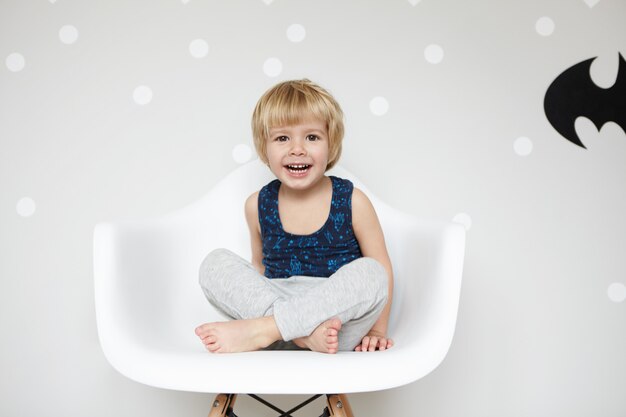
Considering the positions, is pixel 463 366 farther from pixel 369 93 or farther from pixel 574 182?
pixel 369 93

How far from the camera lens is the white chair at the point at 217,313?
727 mm

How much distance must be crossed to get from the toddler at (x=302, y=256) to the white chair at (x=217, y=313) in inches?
1.9

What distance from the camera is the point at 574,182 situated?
1.42 m

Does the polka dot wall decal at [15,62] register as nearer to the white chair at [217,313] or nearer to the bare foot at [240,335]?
the white chair at [217,313]

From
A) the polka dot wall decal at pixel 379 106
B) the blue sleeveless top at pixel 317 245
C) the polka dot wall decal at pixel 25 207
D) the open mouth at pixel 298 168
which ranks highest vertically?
the polka dot wall decal at pixel 379 106

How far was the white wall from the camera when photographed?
139cm

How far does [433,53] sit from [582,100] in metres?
0.37

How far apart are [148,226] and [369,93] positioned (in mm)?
632

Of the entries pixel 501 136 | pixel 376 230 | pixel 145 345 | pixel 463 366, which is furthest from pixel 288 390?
pixel 501 136

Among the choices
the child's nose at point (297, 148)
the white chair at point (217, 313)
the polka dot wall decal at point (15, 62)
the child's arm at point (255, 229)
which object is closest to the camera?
the white chair at point (217, 313)

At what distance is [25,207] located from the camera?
55.0 inches

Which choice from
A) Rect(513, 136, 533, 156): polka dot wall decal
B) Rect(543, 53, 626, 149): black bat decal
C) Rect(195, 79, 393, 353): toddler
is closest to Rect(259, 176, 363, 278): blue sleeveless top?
Rect(195, 79, 393, 353): toddler

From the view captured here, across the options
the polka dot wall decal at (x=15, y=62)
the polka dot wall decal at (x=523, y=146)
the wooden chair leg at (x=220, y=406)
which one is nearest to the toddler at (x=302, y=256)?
the wooden chair leg at (x=220, y=406)

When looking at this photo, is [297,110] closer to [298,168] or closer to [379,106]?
[298,168]
